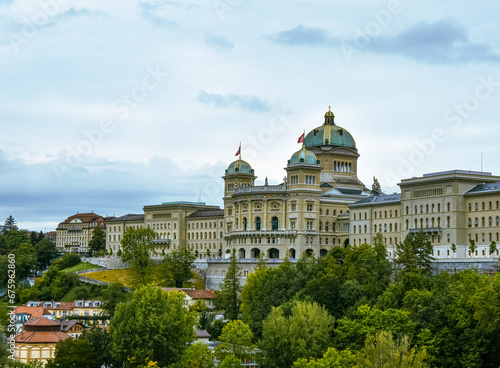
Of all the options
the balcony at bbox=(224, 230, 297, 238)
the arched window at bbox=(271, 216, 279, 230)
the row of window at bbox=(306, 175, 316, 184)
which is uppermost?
the row of window at bbox=(306, 175, 316, 184)

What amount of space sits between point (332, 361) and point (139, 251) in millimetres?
85962

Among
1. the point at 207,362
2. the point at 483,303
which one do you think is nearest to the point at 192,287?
the point at 207,362

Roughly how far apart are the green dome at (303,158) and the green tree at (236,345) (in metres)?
64.5

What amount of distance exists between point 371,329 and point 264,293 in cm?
3117

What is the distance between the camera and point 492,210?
12912 centimetres

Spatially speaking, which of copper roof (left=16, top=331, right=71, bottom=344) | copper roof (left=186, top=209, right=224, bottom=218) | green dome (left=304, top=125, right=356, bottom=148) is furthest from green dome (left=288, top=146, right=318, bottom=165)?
copper roof (left=16, top=331, right=71, bottom=344)

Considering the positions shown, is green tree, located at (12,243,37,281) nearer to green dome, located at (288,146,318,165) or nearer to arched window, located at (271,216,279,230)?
arched window, located at (271,216,279,230)

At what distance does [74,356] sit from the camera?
9712 cm

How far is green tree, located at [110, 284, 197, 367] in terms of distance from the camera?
9638cm

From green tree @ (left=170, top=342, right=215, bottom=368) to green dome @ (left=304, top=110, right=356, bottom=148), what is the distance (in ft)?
281

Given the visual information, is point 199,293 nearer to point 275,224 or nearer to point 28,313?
point 275,224

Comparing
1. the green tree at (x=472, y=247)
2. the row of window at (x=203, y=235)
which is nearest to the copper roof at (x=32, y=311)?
the row of window at (x=203, y=235)

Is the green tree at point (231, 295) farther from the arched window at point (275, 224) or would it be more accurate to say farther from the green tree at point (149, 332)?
the green tree at point (149, 332)

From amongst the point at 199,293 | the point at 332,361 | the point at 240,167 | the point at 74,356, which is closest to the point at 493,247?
the point at 332,361
